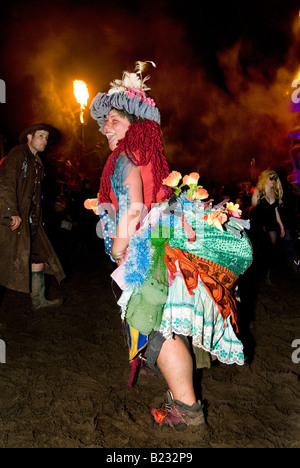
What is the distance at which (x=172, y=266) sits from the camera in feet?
5.99

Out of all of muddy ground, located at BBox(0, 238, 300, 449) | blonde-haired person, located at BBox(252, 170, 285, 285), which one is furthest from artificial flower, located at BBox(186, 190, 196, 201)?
blonde-haired person, located at BBox(252, 170, 285, 285)

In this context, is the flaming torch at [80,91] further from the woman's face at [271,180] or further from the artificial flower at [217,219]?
the artificial flower at [217,219]

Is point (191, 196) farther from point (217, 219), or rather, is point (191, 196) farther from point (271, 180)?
point (271, 180)

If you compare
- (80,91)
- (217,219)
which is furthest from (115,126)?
(80,91)

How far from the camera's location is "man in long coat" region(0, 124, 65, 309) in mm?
3604

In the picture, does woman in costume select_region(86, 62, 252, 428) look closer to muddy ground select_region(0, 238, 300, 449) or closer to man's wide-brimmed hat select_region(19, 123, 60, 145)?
muddy ground select_region(0, 238, 300, 449)

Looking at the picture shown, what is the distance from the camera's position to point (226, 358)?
1903 mm

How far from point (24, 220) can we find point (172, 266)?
267 cm

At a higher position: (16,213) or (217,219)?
(16,213)

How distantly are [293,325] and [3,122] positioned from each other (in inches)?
496

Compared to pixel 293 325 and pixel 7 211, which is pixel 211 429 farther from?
pixel 7 211

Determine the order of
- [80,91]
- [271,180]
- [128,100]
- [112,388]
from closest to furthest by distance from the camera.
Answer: [128,100]
[112,388]
[271,180]
[80,91]
